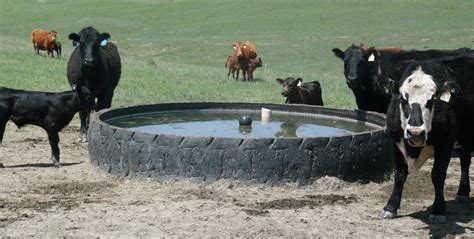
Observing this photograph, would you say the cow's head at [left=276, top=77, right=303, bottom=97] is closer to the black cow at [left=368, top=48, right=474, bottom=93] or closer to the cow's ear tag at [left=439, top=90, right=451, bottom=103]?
the black cow at [left=368, top=48, right=474, bottom=93]

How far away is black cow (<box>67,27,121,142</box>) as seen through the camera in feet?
43.4

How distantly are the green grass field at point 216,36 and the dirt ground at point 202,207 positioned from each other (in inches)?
311

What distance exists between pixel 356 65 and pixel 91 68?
4628 mm

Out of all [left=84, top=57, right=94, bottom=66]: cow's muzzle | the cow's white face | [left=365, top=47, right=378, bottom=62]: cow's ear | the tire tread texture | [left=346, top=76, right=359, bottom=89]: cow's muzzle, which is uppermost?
the cow's white face

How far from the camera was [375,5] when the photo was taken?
6066 centimetres

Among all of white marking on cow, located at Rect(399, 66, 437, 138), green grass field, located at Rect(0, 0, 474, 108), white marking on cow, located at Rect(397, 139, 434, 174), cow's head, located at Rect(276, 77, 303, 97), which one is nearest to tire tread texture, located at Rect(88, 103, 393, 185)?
white marking on cow, located at Rect(397, 139, 434, 174)

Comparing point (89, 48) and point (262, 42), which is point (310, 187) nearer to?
point (89, 48)

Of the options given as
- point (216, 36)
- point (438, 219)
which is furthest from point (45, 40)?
point (438, 219)

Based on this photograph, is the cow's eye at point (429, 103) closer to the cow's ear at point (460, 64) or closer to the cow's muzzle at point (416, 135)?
the cow's muzzle at point (416, 135)

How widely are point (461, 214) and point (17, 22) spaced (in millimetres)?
53342

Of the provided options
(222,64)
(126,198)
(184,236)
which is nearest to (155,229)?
(184,236)

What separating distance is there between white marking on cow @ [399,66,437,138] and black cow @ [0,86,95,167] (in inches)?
215

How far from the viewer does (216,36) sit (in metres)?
49.4

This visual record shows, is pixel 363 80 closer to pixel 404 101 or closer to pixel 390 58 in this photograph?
pixel 390 58
